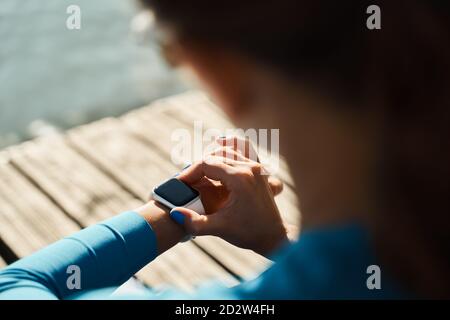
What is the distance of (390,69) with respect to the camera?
69 cm

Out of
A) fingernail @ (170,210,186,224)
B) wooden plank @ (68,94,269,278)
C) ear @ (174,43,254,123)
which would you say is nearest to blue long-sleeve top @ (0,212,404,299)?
ear @ (174,43,254,123)

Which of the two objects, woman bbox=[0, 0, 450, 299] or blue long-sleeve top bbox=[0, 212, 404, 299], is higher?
woman bbox=[0, 0, 450, 299]

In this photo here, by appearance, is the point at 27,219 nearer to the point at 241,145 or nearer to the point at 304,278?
the point at 241,145

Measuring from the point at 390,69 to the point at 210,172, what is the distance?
0.76m

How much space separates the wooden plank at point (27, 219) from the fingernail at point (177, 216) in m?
0.87

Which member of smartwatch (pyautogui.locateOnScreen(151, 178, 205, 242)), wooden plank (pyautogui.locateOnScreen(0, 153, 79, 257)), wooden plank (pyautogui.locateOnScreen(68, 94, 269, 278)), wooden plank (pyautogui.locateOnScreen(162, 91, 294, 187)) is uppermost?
smartwatch (pyautogui.locateOnScreen(151, 178, 205, 242))

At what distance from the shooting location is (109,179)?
8.08 feet

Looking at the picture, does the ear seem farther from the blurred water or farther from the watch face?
the blurred water

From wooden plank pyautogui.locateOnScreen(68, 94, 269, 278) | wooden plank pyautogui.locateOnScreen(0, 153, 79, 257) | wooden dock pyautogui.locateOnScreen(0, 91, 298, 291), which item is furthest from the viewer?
wooden plank pyautogui.locateOnScreen(68, 94, 269, 278)

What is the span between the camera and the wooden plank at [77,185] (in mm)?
2039

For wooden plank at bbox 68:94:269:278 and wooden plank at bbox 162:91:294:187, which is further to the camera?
wooden plank at bbox 162:91:294:187

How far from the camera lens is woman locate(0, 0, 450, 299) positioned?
683 mm

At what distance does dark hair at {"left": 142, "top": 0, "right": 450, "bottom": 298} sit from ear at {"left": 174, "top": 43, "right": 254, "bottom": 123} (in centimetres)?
2

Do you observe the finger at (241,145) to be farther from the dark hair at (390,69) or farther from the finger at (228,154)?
the dark hair at (390,69)
